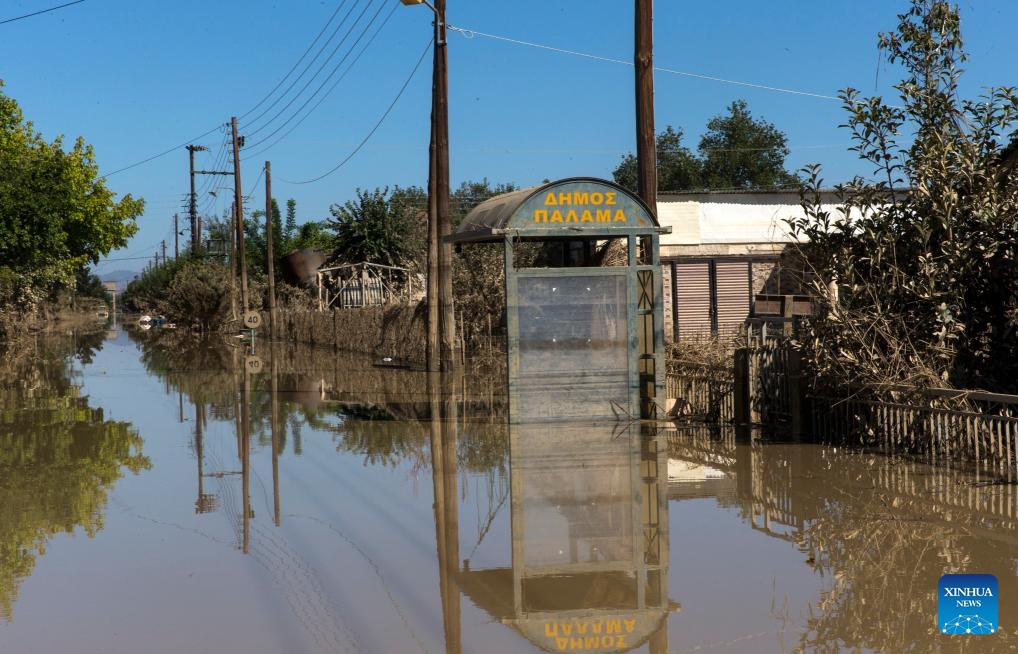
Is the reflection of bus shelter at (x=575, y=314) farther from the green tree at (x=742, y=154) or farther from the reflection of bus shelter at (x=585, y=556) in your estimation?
the green tree at (x=742, y=154)

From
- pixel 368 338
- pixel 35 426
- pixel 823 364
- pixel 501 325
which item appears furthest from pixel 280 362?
pixel 823 364

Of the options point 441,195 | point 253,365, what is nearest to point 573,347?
point 441,195

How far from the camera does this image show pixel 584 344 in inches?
579

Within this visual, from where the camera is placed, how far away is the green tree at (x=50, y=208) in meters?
41.3

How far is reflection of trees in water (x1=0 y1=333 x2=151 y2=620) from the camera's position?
359 inches

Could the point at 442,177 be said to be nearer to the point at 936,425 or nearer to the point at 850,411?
the point at 850,411

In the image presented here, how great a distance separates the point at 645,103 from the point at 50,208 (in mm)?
32262

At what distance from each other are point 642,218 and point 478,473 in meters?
4.75

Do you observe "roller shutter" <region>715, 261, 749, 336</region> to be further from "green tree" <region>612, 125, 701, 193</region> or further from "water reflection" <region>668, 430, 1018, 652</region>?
"green tree" <region>612, 125, 701, 193</region>

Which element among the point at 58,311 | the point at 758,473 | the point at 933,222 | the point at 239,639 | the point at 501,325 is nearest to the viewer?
the point at 239,639

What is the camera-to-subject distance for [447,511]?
10070 millimetres

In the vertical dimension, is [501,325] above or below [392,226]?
below

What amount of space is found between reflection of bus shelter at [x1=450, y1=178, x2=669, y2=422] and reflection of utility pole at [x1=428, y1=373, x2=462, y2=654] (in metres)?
1.45

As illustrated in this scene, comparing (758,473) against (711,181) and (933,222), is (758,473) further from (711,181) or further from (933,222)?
(711,181)
